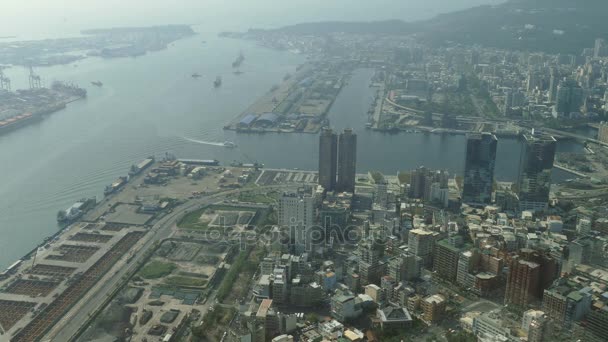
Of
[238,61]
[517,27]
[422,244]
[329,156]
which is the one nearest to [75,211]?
[329,156]

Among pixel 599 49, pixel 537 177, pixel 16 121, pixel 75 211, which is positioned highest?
pixel 599 49

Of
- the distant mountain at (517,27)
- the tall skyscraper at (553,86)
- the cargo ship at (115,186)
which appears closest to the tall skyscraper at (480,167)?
the cargo ship at (115,186)

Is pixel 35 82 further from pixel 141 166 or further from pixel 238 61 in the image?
pixel 141 166

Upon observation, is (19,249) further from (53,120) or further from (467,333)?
(53,120)

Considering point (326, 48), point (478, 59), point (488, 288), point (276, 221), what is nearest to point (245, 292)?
point (276, 221)

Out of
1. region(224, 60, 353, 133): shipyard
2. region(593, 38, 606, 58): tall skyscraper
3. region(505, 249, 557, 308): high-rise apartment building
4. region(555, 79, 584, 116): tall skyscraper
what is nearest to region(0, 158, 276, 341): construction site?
region(505, 249, 557, 308): high-rise apartment building
